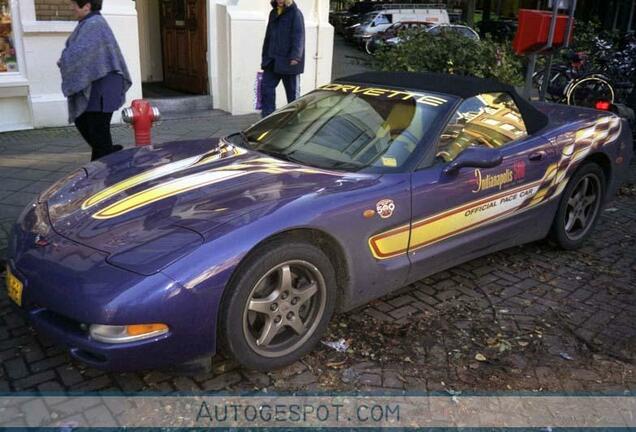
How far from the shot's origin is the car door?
3.46 m

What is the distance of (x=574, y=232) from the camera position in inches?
189

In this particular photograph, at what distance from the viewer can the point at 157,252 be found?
8.58ft

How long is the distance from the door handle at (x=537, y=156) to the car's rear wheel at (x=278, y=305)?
71.6 inches

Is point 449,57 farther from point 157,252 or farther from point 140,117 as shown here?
point 157,252

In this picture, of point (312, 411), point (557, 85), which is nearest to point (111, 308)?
point (312, 411)

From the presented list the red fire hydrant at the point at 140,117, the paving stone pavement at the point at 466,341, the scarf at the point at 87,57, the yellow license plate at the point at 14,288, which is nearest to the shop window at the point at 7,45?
the scarf at the point at 87,57

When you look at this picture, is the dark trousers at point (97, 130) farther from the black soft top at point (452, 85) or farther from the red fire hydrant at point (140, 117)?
the black soft top at point (452, 85)

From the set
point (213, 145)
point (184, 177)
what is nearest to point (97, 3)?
point (213, 145)

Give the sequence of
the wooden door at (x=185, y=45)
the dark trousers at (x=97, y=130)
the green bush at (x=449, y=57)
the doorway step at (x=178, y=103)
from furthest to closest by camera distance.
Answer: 1. the wooden door at (x=185, y=45)
2. the doorway step at (x=178, y=103)
3. the green bush at (x=449, y=57)
4. the dark trousers at (x=97, y=130)

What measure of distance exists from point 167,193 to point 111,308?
0.83m

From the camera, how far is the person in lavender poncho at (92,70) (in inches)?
184

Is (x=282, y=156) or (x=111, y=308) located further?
(x=282, y=156)

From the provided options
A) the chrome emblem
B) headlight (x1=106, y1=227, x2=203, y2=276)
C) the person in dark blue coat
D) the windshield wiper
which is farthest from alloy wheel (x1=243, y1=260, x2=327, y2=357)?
the person in dark blue coat

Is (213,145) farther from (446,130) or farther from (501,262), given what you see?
(501,262)
